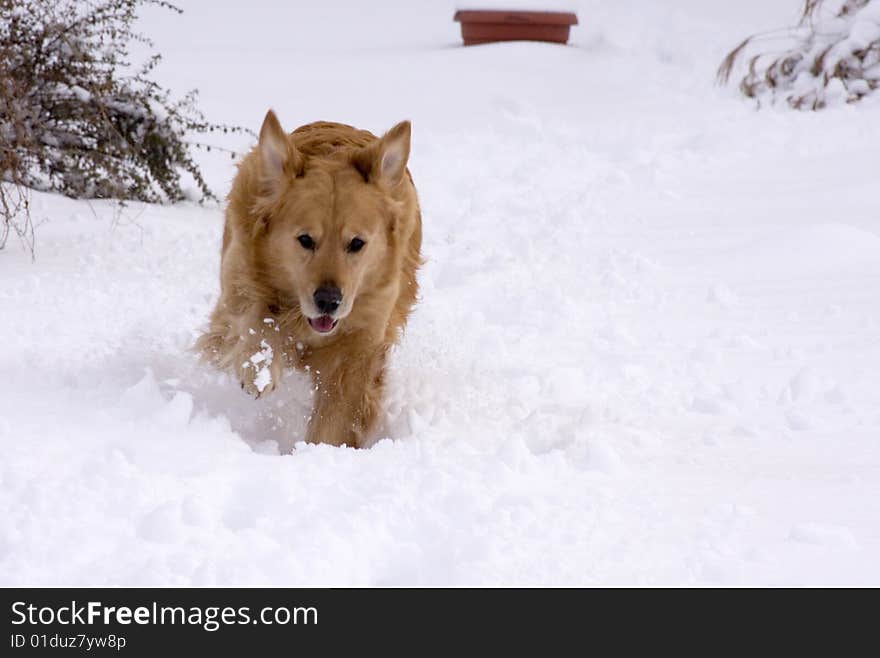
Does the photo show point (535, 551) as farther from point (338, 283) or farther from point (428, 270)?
point (428, 270)

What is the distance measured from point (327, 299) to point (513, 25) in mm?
11084

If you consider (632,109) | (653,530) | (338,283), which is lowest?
(632,109)

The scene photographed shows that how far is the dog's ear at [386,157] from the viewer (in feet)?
12.2

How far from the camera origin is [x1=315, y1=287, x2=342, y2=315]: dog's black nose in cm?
346

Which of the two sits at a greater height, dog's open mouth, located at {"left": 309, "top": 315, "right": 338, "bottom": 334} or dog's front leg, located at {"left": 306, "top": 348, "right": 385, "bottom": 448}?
dog's open mouth, located at {"left": 309, "top": 315, "right": 338, "bottom": 334}

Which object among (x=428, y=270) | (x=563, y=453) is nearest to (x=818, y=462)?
(x=563, y=453)

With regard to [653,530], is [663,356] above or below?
below

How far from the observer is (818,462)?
3.28 m

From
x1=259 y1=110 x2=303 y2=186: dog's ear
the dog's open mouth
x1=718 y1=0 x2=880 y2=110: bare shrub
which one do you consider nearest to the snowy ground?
the dog's open mouth

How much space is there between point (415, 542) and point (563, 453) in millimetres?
846

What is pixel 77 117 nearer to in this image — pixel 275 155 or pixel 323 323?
pixel 275 155

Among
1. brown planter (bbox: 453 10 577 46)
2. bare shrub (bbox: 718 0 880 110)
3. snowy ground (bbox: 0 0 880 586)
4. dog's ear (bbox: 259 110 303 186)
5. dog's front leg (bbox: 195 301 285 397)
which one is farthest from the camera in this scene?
brown planter (bbox: 453 10 577 46)

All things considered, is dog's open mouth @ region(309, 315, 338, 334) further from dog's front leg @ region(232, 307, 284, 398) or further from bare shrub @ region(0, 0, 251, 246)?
bare shrub @ region(0, 0, 251, 246)

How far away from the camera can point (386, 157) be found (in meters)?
3.74
